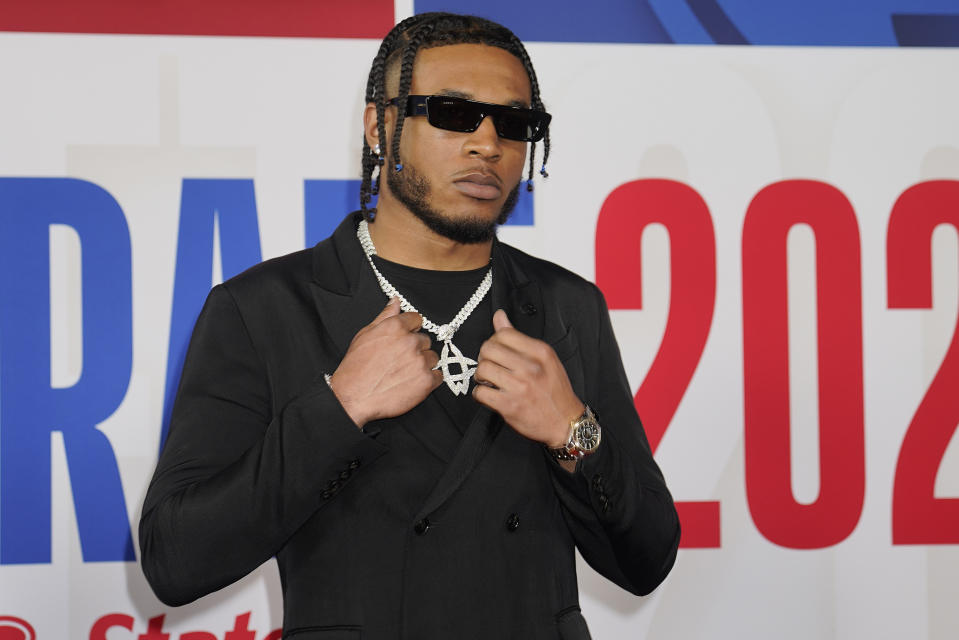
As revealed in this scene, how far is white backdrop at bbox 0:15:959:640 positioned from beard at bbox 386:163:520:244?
114 centimetres

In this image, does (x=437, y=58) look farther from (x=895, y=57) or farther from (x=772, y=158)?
(x=895, y=57)

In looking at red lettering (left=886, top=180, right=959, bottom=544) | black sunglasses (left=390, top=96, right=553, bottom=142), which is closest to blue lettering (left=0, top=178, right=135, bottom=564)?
black sunglasses (left=390, top=96, right=553, bottom=142)

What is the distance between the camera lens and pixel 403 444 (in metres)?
1.41

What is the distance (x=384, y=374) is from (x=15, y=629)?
1.95m

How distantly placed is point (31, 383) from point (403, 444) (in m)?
1.64

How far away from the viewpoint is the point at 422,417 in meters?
1.44

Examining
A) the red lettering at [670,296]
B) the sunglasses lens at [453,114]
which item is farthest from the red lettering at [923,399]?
the sunglasses lens at [453,114]

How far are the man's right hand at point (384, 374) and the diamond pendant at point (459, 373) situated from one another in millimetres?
156

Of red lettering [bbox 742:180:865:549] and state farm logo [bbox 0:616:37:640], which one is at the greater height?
red lettering [bbox 742:180:865:549]

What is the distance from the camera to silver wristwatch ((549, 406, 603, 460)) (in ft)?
4.37

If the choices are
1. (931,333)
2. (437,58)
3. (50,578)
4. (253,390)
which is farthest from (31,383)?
(931,333)

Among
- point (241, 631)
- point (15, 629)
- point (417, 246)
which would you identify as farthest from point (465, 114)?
point (15, 629)

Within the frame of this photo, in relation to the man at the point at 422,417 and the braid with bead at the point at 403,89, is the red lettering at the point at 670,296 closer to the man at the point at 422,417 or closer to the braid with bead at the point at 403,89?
the man at the point at 422,417

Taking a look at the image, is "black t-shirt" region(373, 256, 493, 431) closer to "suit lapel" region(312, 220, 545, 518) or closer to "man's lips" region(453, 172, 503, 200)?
"suit lapel" region(312, 220, 545, 518)
